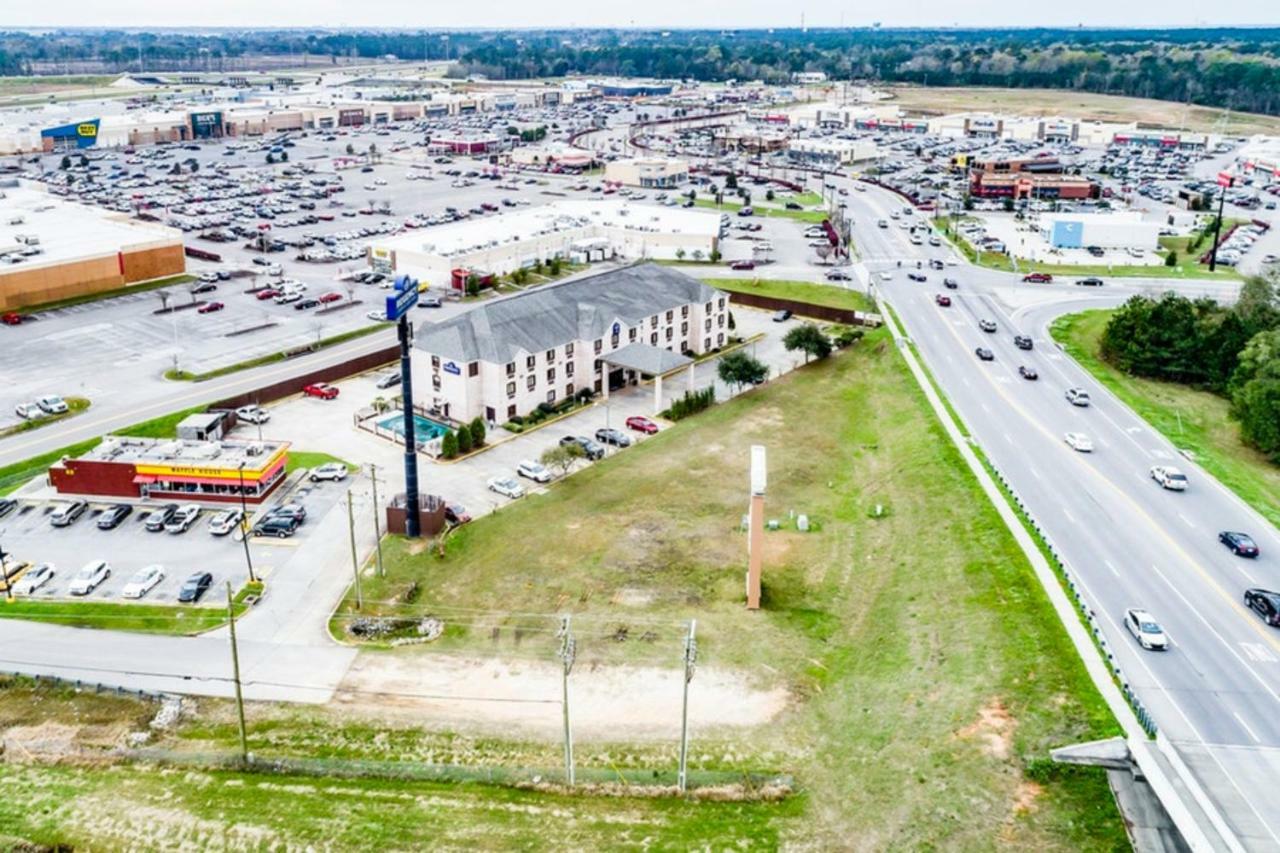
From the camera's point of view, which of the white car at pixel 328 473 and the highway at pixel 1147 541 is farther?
the white car at pixel 328 473

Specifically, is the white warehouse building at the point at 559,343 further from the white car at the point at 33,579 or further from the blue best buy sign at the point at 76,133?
the blue best buy sign at the point at 76,133

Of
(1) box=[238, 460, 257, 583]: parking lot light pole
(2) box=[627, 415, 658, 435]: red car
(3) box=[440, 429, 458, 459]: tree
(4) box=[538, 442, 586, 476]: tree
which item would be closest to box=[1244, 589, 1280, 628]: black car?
(4) box=[538, 442, 586, 476]: tree

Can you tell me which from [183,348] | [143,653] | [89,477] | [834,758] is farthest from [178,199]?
[834,758]

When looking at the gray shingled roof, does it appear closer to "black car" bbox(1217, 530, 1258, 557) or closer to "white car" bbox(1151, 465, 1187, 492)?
"white car" bbox(1151, 465, 1187, 492)

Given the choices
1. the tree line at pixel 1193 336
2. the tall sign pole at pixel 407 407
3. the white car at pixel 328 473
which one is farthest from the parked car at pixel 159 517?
the tree line at pixel 1193 336

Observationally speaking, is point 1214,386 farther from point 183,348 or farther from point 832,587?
point 183,348

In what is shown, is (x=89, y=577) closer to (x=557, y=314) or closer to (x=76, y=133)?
(x=557, y=314)

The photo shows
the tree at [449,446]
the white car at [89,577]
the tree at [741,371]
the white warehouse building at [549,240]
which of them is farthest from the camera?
the white warehouse building at [549,240]
